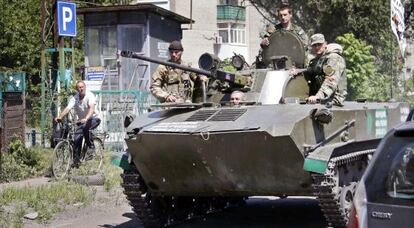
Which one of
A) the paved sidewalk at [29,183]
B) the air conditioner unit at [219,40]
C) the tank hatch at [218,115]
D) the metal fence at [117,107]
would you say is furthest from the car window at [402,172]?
the air conditioner unit at [219,40]

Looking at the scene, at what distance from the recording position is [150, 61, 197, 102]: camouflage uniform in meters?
9.45

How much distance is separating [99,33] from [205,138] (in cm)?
1894

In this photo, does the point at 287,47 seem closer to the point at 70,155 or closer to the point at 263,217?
the point at 263,217

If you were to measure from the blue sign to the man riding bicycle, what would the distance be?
263 centimetres

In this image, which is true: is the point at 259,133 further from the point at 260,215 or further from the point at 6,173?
the point at 6,173

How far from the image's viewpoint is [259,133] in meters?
7.37

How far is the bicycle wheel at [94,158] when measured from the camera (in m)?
12.8

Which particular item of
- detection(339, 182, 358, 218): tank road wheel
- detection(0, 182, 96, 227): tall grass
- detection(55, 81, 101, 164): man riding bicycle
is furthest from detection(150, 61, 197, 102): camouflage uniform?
detection(55, 81, 101, 164): man riding bicycle

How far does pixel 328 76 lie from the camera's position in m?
8.69

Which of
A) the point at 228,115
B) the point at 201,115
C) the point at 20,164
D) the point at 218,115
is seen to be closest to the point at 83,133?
the point at 20,164

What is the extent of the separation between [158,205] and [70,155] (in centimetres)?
405

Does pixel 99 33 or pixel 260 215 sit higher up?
pixel 99 33

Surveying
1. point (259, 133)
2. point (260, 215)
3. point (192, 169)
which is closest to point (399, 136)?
point (259, 133)

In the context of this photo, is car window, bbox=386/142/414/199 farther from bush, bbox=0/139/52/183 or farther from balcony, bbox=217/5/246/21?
balcony, bbox=217/5/246/21
